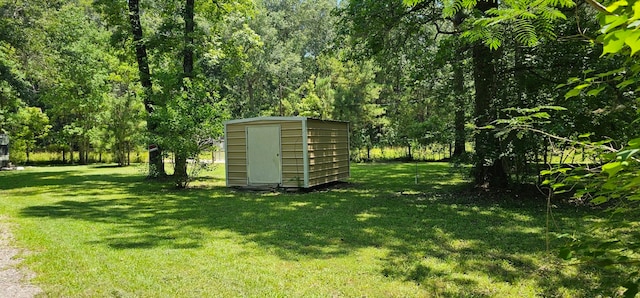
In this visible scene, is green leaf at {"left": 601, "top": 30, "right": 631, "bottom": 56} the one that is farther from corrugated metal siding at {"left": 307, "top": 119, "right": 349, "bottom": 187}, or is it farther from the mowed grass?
corrugated metal siding at {"left": 307, "top": 119, "right": 349, "bottom": 187}

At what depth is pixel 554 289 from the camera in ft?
11.1

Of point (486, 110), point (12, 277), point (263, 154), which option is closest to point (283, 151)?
point (263, 154)

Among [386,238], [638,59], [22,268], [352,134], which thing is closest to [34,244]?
[22,268]

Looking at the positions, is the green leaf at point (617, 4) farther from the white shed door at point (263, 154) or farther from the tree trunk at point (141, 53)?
the tree trunk at point (141, 53)

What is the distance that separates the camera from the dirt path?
136 inches

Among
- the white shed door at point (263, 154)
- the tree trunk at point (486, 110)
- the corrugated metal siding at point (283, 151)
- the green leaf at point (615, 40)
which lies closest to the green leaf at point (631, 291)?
the green leaf at point (615, 40)

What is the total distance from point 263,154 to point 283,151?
0.62 metres

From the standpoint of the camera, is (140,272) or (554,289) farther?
(140,272)

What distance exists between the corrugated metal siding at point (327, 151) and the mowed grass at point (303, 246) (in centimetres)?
149

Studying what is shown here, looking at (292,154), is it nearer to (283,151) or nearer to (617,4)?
A: (283,151)

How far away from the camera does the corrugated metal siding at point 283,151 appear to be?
10.1 metres

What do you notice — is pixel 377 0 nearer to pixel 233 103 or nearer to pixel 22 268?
pixel 22 268

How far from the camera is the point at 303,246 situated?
4.88 meters

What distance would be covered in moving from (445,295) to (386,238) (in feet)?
6.37
